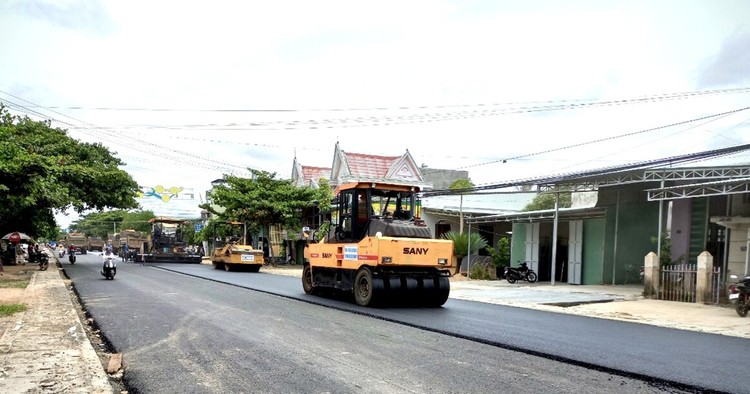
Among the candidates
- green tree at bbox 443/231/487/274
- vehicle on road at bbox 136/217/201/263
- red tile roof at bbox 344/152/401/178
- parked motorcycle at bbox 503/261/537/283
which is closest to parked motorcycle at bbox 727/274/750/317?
parked motorcycle at bbox 503/261/537/283

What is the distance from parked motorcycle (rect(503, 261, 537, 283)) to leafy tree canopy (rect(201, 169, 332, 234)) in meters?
14.0

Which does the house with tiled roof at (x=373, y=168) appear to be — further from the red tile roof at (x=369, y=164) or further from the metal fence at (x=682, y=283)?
the metal fence at (x=682, y=283)

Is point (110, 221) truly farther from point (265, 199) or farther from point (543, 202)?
point (543, 202)

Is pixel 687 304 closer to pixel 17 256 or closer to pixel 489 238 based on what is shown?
pixel 489 238

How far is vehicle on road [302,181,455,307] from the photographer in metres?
11.8

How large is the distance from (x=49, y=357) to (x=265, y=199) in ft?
94.7

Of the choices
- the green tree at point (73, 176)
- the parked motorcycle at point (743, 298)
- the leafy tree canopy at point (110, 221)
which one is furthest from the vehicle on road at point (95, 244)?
the parked motorcycle at point (743, 298)

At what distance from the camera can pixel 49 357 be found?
6.44 meters

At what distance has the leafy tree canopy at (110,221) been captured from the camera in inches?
3588

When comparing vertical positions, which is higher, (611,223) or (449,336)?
(611,223)

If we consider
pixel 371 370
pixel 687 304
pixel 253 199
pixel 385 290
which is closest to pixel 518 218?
pixel 687 304

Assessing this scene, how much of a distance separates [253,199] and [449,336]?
27.8 m

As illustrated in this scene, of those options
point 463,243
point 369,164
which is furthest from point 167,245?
point 463,243

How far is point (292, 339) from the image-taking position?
7629 mm
